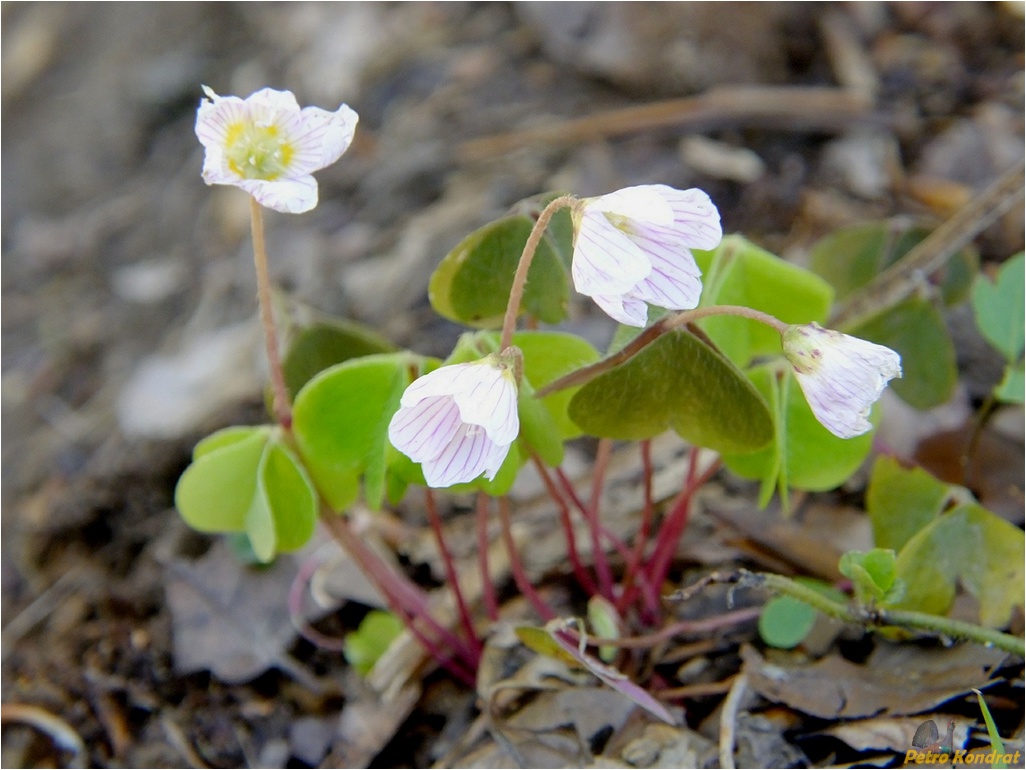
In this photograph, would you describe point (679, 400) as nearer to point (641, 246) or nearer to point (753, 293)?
point (641, 246)

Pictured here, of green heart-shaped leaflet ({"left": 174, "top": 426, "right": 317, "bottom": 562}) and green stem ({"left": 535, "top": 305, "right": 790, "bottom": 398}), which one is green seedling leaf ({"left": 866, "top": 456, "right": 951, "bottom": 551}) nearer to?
green stem ({"left": 535, "top": 305, "right": 790, "bottom": 398})

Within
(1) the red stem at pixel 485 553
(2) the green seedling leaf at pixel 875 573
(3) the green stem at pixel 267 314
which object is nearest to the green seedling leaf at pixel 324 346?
(3) the green stem at pixel 267 314

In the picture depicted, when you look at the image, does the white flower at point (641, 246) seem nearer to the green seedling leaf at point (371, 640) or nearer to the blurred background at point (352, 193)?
the blurred background at point (352, 193)

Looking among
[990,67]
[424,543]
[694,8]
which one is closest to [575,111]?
[694,8]

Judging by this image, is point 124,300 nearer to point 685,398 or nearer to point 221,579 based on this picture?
point 221,579

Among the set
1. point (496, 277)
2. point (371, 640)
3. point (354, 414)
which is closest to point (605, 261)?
point (496, 277)
